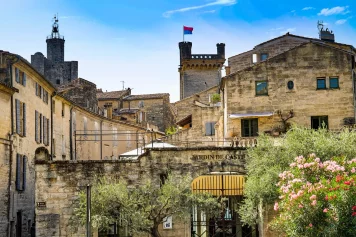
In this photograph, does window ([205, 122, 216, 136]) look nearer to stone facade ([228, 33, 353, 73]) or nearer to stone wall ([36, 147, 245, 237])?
stone facade ([228, 33, 353, 73])

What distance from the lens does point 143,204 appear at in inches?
1045

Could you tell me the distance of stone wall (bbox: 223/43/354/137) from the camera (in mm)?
36469

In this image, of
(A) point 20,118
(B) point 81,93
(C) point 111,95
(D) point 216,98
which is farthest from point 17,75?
(C) point 111,95

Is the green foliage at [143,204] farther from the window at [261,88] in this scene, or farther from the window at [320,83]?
the window at [320,83]

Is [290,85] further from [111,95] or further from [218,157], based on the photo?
[111,95]

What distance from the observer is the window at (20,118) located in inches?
1272

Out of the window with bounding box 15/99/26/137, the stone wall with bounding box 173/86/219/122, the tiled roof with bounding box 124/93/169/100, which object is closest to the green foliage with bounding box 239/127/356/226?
the window with bounding box 15/99/26/137

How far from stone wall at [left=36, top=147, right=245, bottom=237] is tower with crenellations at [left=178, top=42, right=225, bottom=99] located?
5237cm

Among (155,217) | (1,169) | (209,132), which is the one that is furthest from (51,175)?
(209,132)

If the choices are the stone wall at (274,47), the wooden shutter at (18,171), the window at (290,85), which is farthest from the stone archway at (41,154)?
the stone wall at (274,47)

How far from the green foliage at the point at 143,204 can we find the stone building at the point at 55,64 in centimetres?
5909

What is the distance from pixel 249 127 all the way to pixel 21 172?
1414 centimetres

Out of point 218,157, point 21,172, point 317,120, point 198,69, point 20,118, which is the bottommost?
point 21,172

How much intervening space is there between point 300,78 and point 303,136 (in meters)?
11.2
